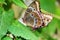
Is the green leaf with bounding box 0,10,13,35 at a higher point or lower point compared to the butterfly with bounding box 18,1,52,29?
lower

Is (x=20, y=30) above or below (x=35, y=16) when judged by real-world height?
below

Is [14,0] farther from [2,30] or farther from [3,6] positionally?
[2,30]

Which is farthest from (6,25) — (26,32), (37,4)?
(37,4)
